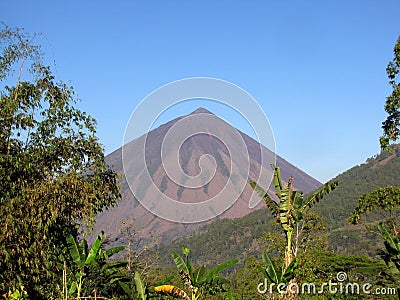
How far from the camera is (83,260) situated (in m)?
8.48

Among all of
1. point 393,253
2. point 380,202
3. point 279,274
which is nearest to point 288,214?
point 279,274

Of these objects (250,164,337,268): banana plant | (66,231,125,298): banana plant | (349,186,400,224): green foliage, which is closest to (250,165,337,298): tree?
(250,164,337,268): banana plant

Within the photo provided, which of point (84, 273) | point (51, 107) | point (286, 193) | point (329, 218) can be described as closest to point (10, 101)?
point (51, 107)

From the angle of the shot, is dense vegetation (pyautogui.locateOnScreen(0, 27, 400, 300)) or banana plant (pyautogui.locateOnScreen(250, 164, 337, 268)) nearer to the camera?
dense vegetation (pyautogui.locateOnScreen(0, 27, 400, 300))

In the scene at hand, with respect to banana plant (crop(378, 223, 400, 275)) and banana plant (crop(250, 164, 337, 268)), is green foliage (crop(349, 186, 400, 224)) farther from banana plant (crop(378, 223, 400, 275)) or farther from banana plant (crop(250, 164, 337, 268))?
banana plant (crop(250, 164, 337, 268))

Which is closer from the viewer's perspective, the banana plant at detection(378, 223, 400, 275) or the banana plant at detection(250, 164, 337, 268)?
the banana plant at detection(250, 164, 337, 268)

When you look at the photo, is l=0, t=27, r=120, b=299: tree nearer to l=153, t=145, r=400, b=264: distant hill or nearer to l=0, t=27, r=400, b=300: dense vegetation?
l=0, t=27, r=400, b=300: dense vegetation

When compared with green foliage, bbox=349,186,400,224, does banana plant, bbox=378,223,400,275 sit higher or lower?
lower

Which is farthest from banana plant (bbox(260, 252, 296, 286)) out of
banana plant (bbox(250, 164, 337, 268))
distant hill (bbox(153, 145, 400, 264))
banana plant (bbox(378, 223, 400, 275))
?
distant hill (bbox(153, 145, 400, 264))

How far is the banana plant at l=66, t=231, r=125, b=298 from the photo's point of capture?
837cm

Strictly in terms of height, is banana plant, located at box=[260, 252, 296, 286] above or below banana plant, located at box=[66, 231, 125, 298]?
below

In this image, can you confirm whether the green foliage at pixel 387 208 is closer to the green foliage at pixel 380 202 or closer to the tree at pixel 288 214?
the green foliage at pixel 380 202

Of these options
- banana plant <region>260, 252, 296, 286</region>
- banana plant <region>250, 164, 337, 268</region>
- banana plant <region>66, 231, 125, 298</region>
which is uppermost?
banana plant <region>250, 164, 337, 268</region>

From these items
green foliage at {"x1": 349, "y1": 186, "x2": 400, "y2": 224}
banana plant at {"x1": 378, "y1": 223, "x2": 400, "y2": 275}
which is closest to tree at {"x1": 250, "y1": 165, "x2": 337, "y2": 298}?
green foliage at {"x1": 349, "y1": 186, "x2": 400, "y2": 224}
